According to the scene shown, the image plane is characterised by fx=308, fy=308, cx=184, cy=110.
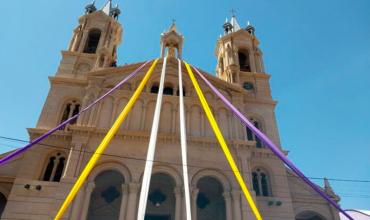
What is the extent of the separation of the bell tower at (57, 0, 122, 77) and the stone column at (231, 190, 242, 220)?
51.4ft

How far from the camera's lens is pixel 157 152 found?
1919 cm

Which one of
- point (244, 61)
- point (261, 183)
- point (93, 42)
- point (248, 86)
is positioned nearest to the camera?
point (261, 183)

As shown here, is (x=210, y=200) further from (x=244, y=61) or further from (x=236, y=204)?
(x=244, y=61)

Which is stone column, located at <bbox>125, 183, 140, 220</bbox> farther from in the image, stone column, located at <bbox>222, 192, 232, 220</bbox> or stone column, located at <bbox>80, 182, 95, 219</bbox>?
stone column, located at <bbox>222, 192, 232, 220</bbox>

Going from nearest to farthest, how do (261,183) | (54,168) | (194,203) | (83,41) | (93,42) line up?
(194,203) < (54,168) < (261,183) < (83,41) < (93,42)

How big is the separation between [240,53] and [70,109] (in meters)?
19.1

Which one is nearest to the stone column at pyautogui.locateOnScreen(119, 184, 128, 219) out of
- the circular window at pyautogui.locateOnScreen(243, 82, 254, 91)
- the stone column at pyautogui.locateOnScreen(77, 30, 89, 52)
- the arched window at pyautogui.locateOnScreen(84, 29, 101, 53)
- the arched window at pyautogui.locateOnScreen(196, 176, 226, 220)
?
the arched window at pyautogui.locateOnScreen(196, 176, 226, 220)

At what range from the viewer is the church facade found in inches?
688

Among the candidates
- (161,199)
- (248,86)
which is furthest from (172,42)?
(161,199)

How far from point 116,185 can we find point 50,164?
446 centimetres

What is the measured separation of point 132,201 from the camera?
16906 millimetres

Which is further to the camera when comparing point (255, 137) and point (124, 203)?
point (255, 137)

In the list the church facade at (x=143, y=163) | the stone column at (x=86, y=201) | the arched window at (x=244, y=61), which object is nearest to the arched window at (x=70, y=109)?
the church facade at (x=143, y=163)

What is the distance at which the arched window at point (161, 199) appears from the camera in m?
19.9
